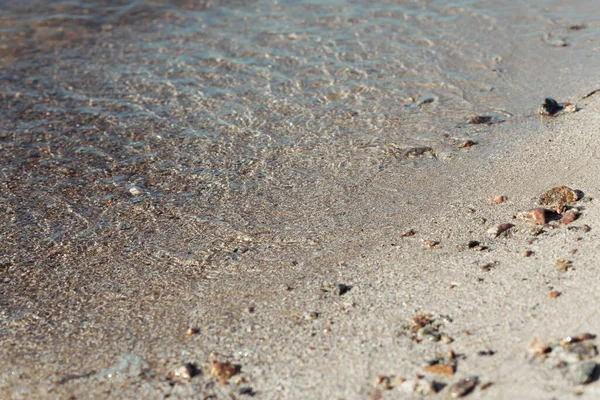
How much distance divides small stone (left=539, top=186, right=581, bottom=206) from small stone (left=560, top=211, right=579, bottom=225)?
0.15 meters

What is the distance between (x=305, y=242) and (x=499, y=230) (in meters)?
0.94

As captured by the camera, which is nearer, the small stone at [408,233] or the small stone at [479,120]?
the small stone at [408,233]

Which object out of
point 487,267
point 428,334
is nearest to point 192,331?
point 428,334

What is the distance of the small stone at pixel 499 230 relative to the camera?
340cm

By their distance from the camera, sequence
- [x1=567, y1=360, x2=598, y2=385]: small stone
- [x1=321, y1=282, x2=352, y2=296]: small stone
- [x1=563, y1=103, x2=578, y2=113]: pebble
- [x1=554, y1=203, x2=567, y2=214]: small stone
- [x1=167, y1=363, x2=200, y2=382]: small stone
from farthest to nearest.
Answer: [x1=563, y1=103, x2=578, y2=113]: pebble < [x1=554, y1=203, x2=567, y2=214]: small stone < [x1=321, y1=282, x2=352, y2=296]: small stone < [x1=167, y1=363, x2=200, y2=382]: small stone < [x1=567, y1=360, x2=598, y2=385]: small stone

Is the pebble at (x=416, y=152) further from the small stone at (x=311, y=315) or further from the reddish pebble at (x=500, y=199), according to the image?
the small stone at (x=311, y=315)

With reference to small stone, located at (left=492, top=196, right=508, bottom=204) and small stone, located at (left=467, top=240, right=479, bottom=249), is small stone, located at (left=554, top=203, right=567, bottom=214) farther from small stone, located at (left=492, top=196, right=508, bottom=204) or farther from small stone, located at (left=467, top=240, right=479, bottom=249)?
small stone, located at (left=467, top=240, right=479, bottom=249)

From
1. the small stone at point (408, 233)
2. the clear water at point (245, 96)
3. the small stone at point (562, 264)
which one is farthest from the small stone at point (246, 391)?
the small stone at point (562, 264)

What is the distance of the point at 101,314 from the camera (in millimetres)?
3125

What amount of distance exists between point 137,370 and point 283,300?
69 centimetres

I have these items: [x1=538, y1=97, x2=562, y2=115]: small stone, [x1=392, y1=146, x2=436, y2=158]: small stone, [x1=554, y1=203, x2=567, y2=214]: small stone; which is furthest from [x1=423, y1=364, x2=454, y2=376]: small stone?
[x1=538, y1=97, x2=562, y2=115]: small stone

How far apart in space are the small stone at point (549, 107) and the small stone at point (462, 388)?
2731mm

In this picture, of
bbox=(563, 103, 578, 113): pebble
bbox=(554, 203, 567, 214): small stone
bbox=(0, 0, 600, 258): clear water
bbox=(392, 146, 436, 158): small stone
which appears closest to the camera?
bbox=(554, 203, 567, 214): small stone

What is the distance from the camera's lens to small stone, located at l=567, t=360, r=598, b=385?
234cm
